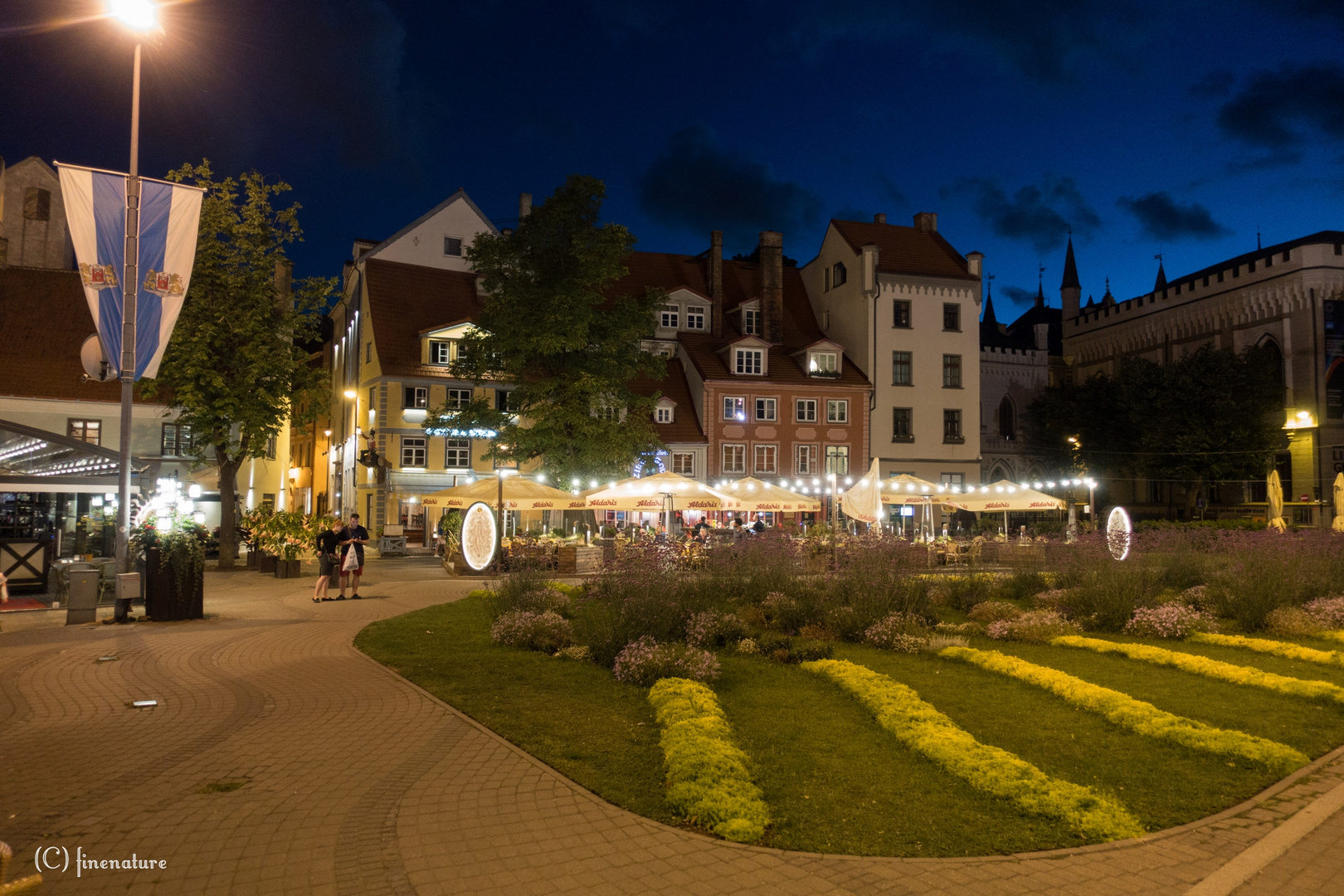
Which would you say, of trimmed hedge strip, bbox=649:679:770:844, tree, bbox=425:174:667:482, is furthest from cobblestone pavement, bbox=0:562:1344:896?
A: tree, bbox=425:174:667:482

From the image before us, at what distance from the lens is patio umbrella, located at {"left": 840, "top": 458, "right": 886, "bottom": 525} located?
23062 millimetres

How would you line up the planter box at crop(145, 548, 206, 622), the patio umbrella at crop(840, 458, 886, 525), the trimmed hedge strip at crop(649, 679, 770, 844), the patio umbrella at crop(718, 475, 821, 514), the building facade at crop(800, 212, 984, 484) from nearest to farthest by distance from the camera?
the trimmed hedge strip at crop(649, 679, 770, 844) < the planter box at crop(145, 548, 206, 622) < the patio umbrella at crop(840, 458, 886, 525) < the patio umbrella at crop(718, 475, 821, 514) < the building facade at crop(800, 212, 984, 484)

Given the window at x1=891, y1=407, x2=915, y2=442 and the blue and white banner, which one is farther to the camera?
the window at x1=891, y1=407, x2=915, y2=442

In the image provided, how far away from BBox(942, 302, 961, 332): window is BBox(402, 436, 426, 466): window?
2896cm

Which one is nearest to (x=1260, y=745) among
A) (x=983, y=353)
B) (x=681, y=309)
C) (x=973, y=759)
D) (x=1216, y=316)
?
(x=973, y=759)

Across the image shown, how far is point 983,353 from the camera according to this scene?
58.8 meters

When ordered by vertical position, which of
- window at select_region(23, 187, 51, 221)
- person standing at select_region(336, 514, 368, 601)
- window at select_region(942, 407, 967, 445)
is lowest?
person standing at select_region(336, 514, 368, 601)

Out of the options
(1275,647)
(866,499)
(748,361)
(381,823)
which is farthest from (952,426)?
(381,823)

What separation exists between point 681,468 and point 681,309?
9.71 meters

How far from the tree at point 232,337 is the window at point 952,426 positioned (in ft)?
109

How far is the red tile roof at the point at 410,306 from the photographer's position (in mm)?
42188

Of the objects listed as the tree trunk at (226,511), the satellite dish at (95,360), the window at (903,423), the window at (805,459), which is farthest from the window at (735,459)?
the satellite dish at (95,360)

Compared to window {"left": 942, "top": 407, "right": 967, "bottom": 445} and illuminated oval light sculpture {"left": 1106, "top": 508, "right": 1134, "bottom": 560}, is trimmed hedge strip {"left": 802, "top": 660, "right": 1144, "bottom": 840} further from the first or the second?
window {"left": 942, "top": 407, "right": 967, "bottom": 445}

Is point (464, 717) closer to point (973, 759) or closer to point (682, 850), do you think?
point (682, 850)
